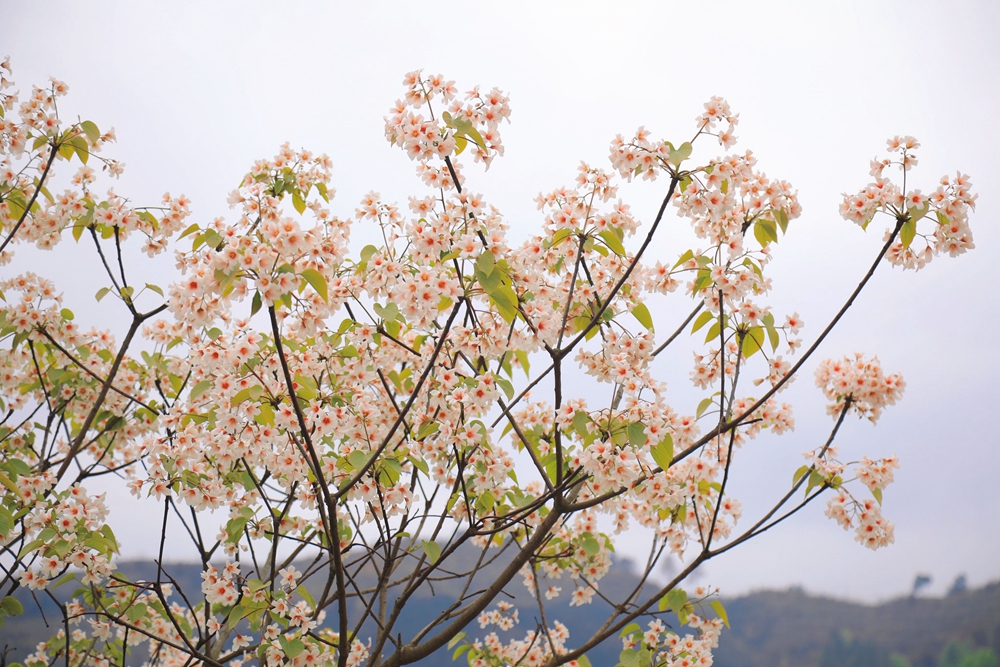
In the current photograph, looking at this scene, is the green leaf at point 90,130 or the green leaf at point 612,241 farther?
the green leaf at point 90,130

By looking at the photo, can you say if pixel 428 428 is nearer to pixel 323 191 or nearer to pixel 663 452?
pixel 663 452

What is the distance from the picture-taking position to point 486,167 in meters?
2.52

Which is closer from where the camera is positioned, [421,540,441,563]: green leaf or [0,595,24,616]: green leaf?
[421,540,441,563]: green leaf

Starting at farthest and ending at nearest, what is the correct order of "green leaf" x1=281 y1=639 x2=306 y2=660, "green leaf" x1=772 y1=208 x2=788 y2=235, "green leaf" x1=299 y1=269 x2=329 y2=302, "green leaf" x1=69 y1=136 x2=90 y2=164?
1. "green leaf" x1=69 y1=136 x2=90 y2=164
2. "green leaf" x1=772 y1=208 x2=788 y2=235
3. "green leaf" x1=281 y1=639 x2=306 y2=660
4. "green leaf" x1=299 y1=269 x2=329 y2=302

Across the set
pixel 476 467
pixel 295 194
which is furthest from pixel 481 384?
pixel 295 194

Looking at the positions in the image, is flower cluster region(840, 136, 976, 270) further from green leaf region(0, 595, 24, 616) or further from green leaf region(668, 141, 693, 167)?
green leaf region(0, 595, 24, 616)

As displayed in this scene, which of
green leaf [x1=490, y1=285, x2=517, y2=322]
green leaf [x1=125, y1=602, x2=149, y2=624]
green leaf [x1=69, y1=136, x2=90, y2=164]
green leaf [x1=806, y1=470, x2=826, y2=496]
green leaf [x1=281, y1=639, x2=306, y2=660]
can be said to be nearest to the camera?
green leaf [x1=490, y1=285, x2=517, y2=322]

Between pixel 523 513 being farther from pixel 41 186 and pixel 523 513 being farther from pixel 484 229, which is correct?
pixel 41 186

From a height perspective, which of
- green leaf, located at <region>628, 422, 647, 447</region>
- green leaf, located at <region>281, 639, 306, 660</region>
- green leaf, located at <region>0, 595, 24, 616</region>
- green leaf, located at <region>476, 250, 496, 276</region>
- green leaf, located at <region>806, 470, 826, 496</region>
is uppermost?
green leaf, located at <region>476, 250, 496, 276</region>

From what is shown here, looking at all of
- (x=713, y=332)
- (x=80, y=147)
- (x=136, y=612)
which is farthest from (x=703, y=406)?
(x=80, y=147)

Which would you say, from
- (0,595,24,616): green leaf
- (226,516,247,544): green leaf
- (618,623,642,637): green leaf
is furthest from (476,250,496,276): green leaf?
(0,595,24,616): green leaf

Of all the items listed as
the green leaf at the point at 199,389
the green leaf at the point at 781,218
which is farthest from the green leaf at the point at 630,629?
the green leaf at the point at 199,389

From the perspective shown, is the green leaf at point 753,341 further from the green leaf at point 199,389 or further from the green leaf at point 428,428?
the green leaf at point 199,389

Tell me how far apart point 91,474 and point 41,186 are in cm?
153
